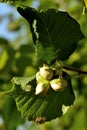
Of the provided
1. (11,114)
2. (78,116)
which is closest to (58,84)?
(11,114)

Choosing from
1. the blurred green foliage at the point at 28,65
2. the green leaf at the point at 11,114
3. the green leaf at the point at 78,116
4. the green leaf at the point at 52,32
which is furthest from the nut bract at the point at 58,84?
the green leaf at the point at 78,116

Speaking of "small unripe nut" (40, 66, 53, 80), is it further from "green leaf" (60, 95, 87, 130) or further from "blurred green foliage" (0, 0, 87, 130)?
"green leaf" (60, 95, 87, 130)

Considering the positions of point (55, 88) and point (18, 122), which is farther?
point (18, 122)

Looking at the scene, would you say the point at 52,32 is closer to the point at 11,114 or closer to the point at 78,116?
the point at 11,114

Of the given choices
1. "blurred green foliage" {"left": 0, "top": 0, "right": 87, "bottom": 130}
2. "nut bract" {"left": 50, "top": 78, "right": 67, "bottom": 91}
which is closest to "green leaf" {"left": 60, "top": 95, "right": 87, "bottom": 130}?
"blurred green foliage" {"left": 0, "top": 0, "right": 87, "bottom": 130}

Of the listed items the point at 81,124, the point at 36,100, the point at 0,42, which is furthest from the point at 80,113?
the point at 36,100

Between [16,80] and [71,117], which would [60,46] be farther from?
[71,117]
